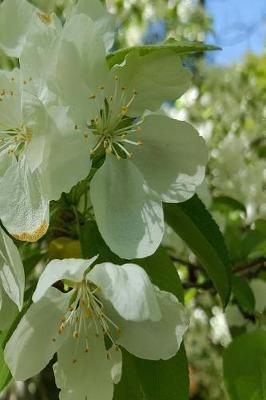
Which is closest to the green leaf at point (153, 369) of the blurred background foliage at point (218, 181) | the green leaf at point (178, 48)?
the blurred background foliage at point (218, 181)

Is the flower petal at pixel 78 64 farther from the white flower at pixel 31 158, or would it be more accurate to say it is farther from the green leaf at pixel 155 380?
the green leaf at pixel 155 380

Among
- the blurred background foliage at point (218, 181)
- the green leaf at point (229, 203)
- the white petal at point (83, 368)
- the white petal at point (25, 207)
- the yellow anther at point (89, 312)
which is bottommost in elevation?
the blurred background foliage at point (218, 181)

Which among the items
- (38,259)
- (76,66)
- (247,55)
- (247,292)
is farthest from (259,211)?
(247,55)

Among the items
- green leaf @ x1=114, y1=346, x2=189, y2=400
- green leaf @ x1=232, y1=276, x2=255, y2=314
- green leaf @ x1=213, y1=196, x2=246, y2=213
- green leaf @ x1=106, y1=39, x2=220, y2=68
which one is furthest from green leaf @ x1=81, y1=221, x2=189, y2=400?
green leaf @ x1=213, y1=196, x2=246, y2=213

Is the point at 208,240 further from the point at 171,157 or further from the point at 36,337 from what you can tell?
the point at 36,337

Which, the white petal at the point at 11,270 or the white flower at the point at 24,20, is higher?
the white flower at the point at 24,20

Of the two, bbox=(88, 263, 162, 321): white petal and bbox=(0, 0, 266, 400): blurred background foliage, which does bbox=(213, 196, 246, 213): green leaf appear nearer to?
bbox=(0, 0, 266, 400): blurred background foliage

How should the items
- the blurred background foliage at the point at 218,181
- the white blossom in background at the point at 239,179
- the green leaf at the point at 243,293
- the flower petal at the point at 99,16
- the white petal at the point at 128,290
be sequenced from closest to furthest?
the white petal at the point at 128,290, the flower petal at the point at 99,16, the green leaf at the point at 243,293, the blurred background foliage at the point at 218,181, the white blossom in background at the point at 239,179
